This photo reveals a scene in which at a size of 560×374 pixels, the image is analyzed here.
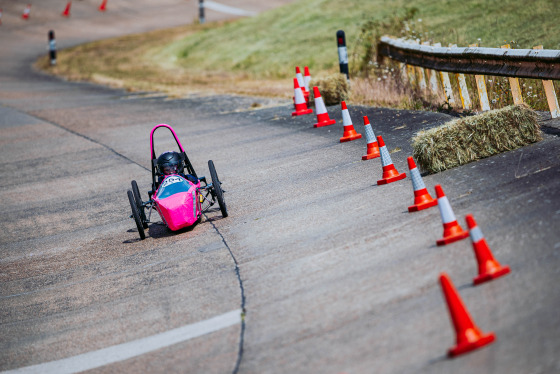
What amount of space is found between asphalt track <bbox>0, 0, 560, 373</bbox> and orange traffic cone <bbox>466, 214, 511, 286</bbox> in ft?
0.30

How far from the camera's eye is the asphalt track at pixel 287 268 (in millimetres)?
5523

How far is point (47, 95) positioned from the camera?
87.2 feet

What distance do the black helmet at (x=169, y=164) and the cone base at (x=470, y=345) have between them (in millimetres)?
6228

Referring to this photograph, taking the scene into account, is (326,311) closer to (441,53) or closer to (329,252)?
(329,252)

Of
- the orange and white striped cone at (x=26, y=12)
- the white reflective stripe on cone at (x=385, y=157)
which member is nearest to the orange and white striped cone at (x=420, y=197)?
the white reflective stripe on cone at (x=385, y=157)

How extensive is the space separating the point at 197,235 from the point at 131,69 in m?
25.6

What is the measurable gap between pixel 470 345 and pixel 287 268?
9.51ft

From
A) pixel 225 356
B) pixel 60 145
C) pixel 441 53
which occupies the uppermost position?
pixel 441 53

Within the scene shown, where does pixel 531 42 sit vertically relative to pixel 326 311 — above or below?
above

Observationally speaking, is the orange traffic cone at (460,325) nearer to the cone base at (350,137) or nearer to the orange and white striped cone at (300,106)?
the cone base at (350,137)

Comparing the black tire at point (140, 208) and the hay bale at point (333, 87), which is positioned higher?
the hay bale at point (333, 87)

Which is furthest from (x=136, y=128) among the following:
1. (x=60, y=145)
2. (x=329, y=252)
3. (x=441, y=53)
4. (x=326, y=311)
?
(x=326, y=311)

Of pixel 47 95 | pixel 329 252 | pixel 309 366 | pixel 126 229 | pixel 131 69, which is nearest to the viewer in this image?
pixel 309 366

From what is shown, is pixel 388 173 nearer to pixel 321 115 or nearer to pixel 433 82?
pixel 321 115
